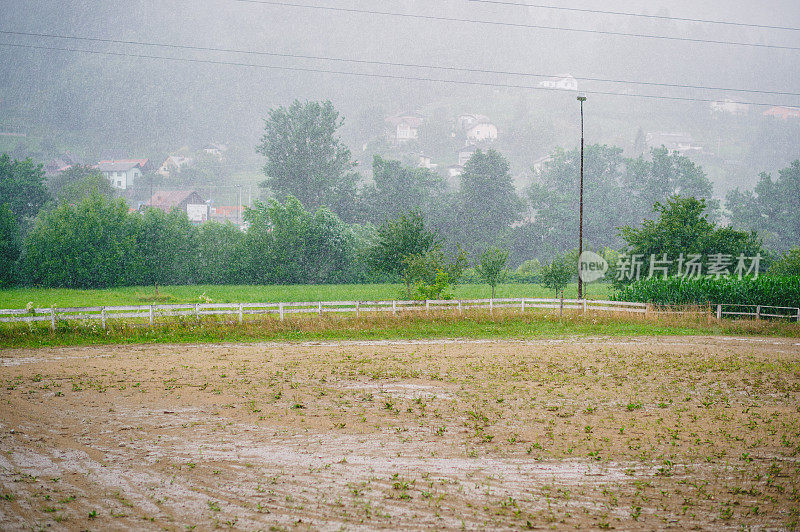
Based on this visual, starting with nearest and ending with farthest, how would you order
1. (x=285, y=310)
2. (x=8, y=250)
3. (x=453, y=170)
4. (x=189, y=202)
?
(x=285, y=310) → (x=8, y=250) → (x=189, y=202) → (x=453, y=170)

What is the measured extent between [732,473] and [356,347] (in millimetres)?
15988

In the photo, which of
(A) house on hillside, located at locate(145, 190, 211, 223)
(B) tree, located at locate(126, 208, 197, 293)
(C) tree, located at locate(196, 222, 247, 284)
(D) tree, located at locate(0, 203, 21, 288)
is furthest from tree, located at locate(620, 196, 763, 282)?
(A) house on hillside, located at locate(145, 190, 211, 223)

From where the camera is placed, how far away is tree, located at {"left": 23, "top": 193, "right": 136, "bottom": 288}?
186ft

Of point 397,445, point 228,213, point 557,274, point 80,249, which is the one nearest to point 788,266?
point 557,274

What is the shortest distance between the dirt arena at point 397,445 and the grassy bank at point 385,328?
633 cm

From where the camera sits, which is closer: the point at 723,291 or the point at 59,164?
the point at 723,291

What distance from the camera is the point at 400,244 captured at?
43.2 meters

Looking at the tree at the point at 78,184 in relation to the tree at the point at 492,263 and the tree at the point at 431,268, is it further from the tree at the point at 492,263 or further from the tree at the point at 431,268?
Answer: the tree at the point at 492,263

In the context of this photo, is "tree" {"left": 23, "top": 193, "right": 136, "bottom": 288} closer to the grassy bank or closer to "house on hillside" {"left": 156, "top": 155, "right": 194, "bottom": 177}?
the grassy bank

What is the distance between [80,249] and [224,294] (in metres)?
15.2

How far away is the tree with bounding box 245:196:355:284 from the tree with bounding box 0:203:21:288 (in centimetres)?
2053

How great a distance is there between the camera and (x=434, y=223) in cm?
9831

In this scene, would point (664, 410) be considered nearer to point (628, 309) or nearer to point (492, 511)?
point (492, 511)

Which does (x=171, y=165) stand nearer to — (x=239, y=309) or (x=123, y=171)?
(x=123, y=171)
